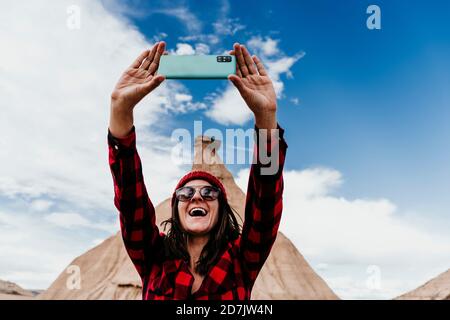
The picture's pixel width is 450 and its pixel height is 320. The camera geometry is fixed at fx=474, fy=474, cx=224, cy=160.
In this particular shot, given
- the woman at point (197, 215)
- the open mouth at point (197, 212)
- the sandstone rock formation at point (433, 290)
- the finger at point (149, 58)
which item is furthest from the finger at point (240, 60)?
the sandstone rock formation at point (433, 290)

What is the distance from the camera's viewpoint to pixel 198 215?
2.72 m

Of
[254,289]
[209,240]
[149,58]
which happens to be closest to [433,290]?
[254,289]

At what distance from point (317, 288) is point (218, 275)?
31.5m

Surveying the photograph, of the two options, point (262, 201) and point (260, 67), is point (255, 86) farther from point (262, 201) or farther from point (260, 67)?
point (262, 201)

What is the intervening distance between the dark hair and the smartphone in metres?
0.75

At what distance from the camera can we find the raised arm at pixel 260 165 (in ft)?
7.80

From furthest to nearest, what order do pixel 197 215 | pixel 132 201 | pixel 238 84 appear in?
pixel 197 215, pixel 132 201, pixel 238 84

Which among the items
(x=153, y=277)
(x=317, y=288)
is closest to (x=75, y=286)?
(x=317, y=288)

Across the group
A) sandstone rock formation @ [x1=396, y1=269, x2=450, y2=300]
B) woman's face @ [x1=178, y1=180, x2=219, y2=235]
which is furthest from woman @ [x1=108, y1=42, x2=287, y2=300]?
sandstone rock formation @ [x1=396, y1=269, x2=450, y2=300]

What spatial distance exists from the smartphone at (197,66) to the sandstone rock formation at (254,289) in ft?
81.8

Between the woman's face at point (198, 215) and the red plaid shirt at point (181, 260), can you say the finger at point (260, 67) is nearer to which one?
the red plaid shirt at point (181, 260)

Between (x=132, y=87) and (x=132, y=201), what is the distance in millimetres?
633
